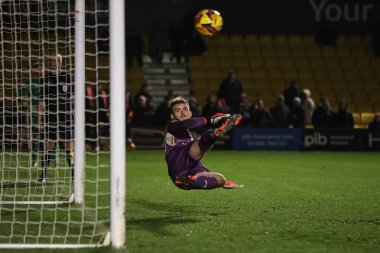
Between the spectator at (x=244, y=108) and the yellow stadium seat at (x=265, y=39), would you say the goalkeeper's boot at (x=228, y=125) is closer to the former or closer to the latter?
the spectator at (x=244, y=108)

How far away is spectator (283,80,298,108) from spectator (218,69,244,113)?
5.09 ft

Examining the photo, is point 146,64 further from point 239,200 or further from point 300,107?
point 239,200

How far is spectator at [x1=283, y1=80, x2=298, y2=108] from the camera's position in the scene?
21922 mm

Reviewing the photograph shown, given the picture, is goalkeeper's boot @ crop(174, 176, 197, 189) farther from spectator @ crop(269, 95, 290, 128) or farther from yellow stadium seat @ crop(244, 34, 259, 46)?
yellow stadium seat @ crop(244, 34, 259, 46)

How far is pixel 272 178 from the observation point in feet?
39.9

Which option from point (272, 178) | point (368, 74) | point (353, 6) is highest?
point (353, 6)

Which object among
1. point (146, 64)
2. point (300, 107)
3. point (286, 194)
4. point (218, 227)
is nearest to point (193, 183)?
point (218, 227)

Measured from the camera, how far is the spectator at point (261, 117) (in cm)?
2048

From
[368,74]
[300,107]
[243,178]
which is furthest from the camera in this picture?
[368,74]

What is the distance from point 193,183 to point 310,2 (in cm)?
2068

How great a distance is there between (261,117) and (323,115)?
178 cm

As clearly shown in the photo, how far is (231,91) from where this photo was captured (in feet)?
71.2

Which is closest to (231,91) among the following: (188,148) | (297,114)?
(297,114)

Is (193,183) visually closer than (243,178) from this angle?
Yes
